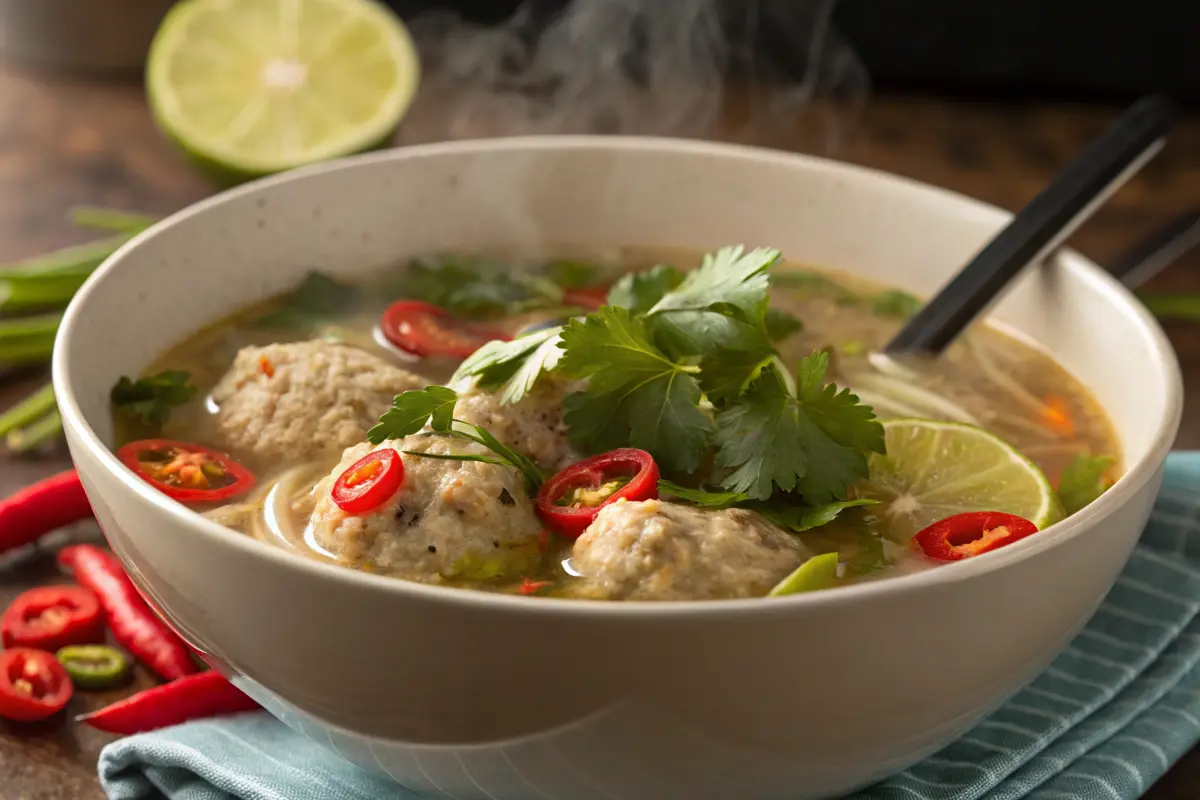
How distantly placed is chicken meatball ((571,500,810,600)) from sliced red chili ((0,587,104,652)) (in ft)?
3.71

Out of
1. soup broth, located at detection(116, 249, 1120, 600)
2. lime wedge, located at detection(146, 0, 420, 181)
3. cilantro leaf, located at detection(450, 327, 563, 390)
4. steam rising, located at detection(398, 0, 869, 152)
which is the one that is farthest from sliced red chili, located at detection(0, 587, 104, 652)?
steam rising, located at detection(398, 0, 869, 152)

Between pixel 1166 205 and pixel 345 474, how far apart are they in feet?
13.1

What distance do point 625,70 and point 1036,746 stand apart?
8.81 feet

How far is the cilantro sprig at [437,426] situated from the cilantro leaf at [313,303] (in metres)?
0.97

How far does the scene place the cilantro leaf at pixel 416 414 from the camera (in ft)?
7.50

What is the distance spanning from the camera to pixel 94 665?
8.66 ft

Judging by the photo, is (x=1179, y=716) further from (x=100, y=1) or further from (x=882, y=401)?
(x=100, y=1)

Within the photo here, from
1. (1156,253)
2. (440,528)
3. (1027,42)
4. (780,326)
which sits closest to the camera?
(440,528)

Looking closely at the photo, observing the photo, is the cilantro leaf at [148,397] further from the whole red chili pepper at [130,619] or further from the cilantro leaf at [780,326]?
the cilantro leaf at [780,326]

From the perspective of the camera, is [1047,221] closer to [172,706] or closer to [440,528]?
[440,528]

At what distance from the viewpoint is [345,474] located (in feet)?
7.41

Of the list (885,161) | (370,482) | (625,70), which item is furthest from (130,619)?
(885,161)

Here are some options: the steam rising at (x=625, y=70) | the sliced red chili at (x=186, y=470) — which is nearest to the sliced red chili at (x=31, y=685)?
the sliced red chili at (x=186, y=470)

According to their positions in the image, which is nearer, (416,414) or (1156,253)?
(416,414)
